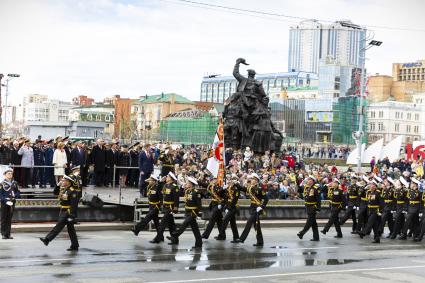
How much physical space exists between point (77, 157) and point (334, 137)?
118502 millimetres

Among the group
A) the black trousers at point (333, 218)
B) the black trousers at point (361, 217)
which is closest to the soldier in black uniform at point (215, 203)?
the black trousers at point (333, 218)

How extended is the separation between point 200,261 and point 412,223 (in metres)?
10.3

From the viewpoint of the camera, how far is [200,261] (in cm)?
1688

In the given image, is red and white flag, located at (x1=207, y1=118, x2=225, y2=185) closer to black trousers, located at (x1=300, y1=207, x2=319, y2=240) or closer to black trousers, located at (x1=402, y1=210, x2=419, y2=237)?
black trousers, located at (x1=300, y1=207, x2=319, y2=240)

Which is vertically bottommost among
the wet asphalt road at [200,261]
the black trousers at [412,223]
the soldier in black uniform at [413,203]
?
the wet asphalt road at [200,261]

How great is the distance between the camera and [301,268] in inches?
651

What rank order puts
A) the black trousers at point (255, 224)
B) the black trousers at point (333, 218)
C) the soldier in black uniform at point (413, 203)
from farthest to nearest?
the soldier in black uniform at point (413, 203) → the black trousers at point (333, 218) → the black trousers at point (255, 224)

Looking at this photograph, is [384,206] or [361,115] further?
[361,115]

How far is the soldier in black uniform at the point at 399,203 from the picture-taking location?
2434 centimetres

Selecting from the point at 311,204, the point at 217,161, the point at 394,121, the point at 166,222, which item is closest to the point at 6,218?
the point at 166,222

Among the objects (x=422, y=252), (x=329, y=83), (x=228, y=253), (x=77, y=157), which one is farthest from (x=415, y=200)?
(x=329, y=83)

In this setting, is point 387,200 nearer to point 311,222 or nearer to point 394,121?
point 311,222

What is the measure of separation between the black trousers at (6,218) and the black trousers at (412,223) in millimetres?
12183

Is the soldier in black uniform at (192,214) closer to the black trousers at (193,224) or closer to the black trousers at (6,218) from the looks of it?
the black trousers at (193,224)
